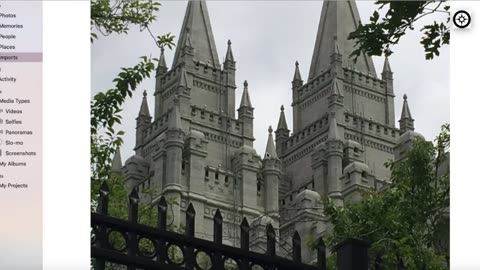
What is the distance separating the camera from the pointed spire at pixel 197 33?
58.4 meters

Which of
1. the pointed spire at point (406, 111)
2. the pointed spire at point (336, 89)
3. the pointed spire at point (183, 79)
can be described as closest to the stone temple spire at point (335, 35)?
the pointed spire at point (336, 89)

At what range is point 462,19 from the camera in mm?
4090

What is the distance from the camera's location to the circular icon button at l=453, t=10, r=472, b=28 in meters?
4.08

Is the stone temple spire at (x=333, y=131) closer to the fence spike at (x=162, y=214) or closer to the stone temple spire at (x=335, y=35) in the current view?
the stone temple spire at (x=335, y=35)

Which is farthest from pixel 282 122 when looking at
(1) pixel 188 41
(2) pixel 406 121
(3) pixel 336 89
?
(1) pixel 188 41

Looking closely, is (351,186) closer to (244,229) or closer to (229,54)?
(229,54)

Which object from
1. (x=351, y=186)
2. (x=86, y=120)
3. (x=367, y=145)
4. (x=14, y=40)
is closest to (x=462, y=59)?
(x=86, y=120)

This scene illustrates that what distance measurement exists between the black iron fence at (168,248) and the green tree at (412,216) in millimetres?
2485

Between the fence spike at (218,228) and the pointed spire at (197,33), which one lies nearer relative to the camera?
the fence spike at (218,228)

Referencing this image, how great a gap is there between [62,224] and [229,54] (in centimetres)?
5645

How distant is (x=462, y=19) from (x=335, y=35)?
56095 mm

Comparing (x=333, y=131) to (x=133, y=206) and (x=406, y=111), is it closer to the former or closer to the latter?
(x=406, y=111)

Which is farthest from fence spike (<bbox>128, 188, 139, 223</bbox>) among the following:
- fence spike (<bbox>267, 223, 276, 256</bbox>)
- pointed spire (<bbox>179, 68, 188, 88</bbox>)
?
pointed spire (<bbox>179, 68, 188, 88</bbox>)

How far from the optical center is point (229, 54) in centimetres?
6022
